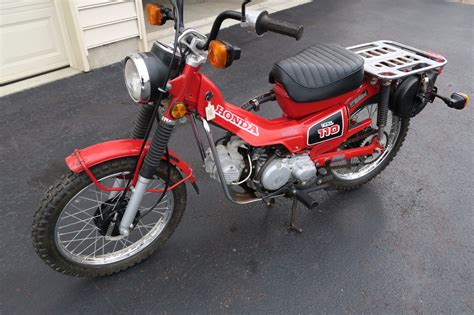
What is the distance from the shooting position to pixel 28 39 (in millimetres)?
3854

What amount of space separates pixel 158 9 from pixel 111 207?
99cm

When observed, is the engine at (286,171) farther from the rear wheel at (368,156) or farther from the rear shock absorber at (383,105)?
the rear shock absorber at (383,105)

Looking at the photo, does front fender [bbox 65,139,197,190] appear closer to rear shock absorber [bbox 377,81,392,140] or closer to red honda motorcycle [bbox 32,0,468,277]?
red honda motorcycle [bbox 32,0,468,277]

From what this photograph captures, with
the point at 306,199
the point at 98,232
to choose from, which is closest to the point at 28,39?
the point at 98,232

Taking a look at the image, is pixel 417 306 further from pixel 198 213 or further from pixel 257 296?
pixel 198 213

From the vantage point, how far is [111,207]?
1.84 m

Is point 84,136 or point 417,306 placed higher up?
point 84,136

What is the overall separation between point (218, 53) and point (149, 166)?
1.98 ft

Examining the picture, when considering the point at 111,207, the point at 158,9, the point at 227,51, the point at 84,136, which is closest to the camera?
the point at 227,51

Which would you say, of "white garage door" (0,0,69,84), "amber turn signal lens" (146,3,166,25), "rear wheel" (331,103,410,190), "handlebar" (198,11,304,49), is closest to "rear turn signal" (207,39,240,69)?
"handlebar" (198,11,304,49)

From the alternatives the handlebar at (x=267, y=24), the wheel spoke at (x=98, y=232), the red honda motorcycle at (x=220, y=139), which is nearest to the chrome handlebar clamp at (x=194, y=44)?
the red honda motorcycle at (x=220, y=139)

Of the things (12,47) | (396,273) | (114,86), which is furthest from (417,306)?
(12,47)

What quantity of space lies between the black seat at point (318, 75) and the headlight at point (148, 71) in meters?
0.61

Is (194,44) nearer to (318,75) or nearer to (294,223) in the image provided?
(318,75)
